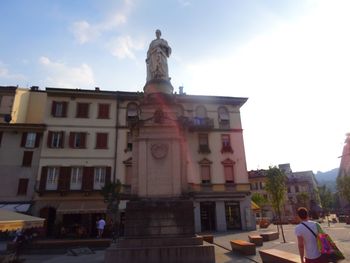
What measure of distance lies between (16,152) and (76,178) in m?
6.73

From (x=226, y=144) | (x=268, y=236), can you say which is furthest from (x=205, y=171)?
(x=268, y=236)

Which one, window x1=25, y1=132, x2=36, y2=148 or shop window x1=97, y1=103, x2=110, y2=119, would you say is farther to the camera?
shop window x1=97, y1=103, x2=110, y2=119

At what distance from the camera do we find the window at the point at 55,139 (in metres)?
28.7

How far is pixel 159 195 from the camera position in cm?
1012

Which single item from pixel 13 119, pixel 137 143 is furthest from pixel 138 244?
pixel 13 119

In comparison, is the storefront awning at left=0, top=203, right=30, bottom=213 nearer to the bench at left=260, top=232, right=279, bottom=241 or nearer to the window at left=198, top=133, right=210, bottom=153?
the window at left=198, top=133, right=210, bottom=153

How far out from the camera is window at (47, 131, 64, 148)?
2872 cm

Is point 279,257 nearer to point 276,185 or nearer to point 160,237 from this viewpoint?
point 160,237

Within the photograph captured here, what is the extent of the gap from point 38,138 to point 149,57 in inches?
831

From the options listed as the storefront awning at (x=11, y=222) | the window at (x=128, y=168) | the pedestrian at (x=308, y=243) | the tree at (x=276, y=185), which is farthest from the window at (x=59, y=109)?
the pedestrian at (x=308, y=243)

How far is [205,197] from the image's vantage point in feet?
96.0

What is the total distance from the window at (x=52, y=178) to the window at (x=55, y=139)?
2.43 m

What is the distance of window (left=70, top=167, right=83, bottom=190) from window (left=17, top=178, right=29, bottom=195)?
4307 millimetres

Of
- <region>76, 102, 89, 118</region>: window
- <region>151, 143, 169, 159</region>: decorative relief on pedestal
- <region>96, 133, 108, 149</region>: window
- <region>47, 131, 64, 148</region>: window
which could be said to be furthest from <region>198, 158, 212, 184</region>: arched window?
<region>151, 143, 169, 159</region>: decorative relief on pedestal
